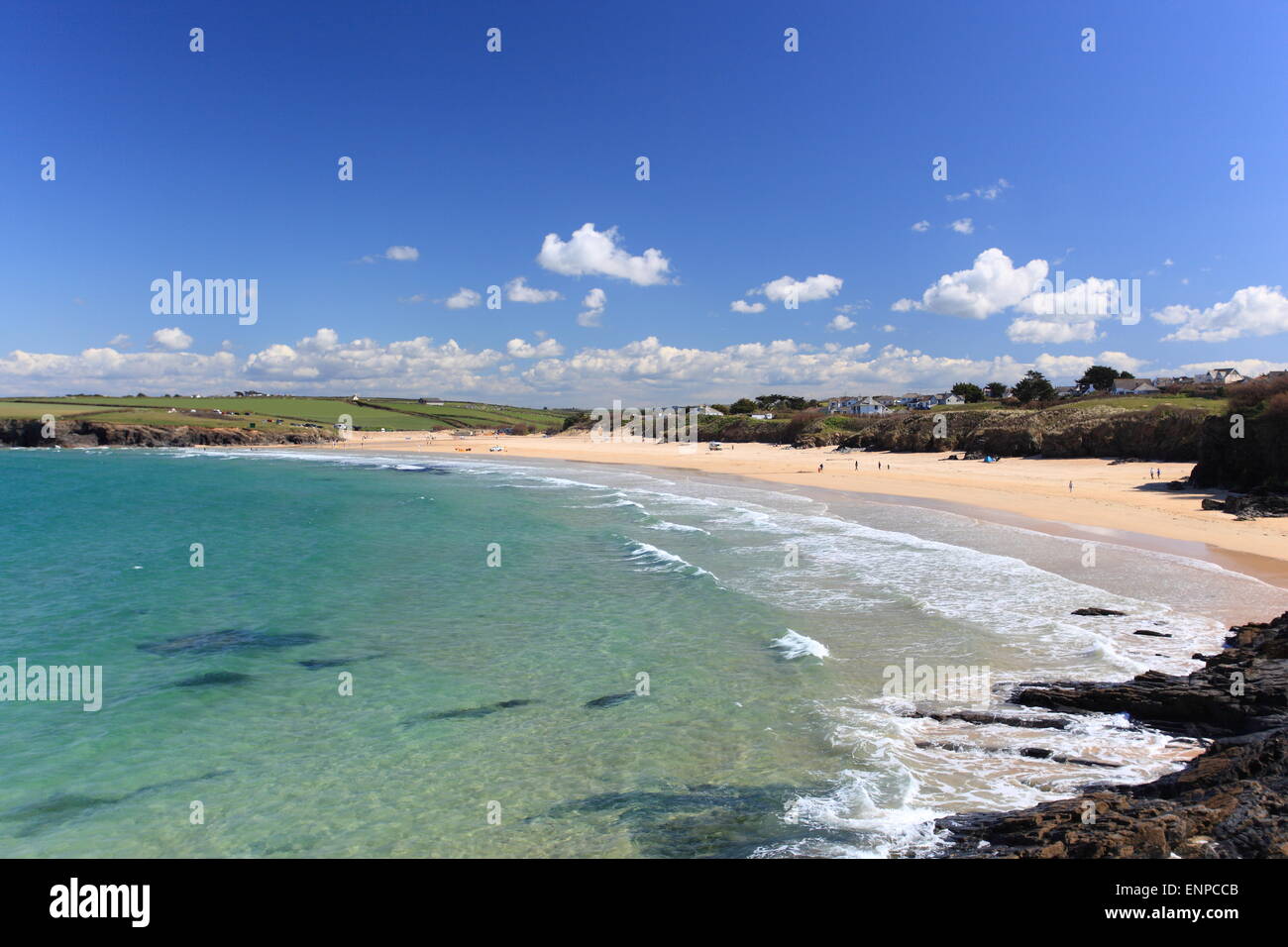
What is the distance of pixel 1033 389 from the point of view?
78875 mm

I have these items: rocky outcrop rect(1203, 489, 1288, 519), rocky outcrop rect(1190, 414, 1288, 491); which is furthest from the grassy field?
rocky outcrop rect(1203, 489, 1288, 519)

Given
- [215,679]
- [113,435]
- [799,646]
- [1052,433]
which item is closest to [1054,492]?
[1052,433]

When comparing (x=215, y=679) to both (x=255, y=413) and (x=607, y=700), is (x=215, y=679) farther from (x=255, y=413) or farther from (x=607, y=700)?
(x=255, y=413)

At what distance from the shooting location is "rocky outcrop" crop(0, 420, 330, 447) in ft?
357

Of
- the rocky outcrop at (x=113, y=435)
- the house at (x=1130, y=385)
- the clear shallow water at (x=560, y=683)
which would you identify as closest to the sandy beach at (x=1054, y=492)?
the clear shallow water at (x=560, y=683)

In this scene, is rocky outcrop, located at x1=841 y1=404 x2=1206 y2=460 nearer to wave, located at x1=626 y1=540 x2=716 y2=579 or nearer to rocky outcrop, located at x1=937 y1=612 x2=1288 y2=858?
A: wave, located at x1=626 y1=540 x2=716 y2=579

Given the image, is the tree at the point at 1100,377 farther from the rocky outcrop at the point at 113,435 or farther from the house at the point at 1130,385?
the rocky outcrop at the point at 113,435

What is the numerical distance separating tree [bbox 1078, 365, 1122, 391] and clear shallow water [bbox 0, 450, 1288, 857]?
→ 72.0m

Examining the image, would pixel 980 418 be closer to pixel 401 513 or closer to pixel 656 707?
pixel 401 513

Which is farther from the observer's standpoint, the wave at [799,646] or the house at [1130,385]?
the house at [1130,385]

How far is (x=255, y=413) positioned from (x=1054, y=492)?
16264cm

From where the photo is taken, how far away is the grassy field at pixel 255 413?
12362 cm

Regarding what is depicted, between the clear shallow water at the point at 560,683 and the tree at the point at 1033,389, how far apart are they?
58600mm
